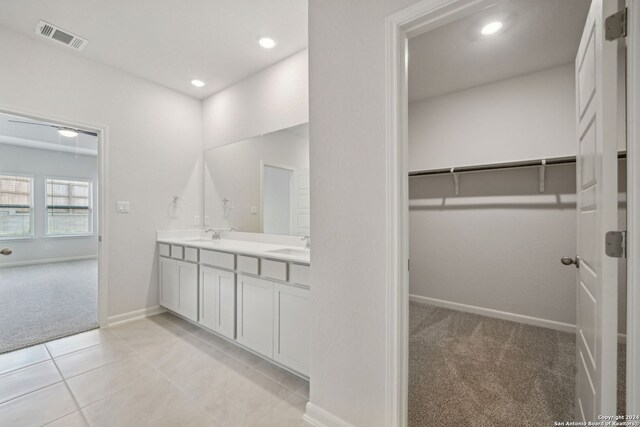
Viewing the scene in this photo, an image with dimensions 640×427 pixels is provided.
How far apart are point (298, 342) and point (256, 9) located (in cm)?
249

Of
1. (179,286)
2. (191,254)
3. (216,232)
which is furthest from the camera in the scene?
(216,232)

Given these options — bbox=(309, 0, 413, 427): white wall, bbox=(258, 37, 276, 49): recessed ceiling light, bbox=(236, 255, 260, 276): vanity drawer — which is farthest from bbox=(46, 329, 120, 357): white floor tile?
bbox=(258, 37, 276, 49): recessed ceiling light

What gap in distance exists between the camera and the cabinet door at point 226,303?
7.76ft

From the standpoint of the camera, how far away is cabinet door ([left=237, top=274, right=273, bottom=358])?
2.08 meters

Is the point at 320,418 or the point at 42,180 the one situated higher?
the point at 42,180

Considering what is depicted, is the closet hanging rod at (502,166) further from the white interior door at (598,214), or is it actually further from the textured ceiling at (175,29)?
the textured ceiling at (175,29)

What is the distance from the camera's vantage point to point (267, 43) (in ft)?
8.30

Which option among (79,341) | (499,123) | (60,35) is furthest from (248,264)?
(499,123)

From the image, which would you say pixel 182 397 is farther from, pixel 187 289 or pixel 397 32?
pixel 397 32

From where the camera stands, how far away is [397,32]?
128cm

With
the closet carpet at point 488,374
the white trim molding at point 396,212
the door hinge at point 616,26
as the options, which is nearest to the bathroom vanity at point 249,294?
the white trim molding at point 396,212

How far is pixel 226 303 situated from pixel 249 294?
358 mm

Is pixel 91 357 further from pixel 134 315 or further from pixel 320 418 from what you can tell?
pixel 320 418

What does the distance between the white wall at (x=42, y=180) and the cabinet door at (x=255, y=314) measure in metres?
5.06
